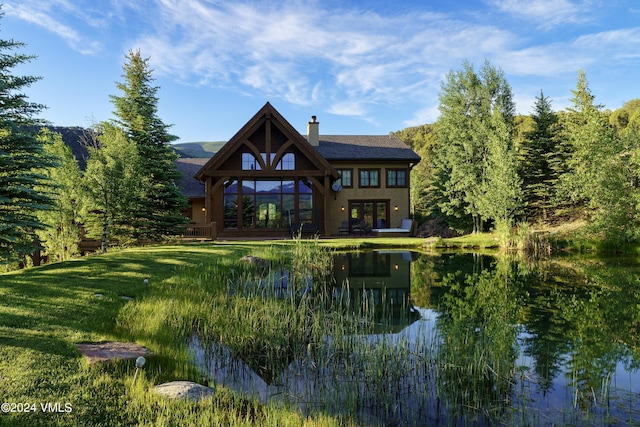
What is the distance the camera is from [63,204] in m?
11.9

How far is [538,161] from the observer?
940 inches

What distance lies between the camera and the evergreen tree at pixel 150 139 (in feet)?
56.4

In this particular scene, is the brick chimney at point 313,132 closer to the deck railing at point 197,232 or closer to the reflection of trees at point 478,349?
the deck railing at point 197,232

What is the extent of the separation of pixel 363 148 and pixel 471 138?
6.98m

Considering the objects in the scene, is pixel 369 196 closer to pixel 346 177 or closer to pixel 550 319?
pixel 346 177

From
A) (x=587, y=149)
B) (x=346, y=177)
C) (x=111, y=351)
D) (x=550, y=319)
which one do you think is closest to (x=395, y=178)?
(x=346, y=177)

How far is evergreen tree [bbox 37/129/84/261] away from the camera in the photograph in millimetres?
11734

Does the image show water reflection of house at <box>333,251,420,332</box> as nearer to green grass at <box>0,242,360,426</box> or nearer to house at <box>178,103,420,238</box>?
green grass at <box>0,242,360,426</box>

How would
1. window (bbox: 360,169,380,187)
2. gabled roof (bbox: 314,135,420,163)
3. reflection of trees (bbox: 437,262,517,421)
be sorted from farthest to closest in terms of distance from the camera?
window (bbox: 360,169,380,187), gabled roof (bbox: 314,135,420,163), reflection of trees (bbox: 437,262,517,421)

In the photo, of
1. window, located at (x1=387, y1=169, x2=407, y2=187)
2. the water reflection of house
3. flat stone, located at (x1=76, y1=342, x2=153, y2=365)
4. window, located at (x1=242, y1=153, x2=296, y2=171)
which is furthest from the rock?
window, located at (x1=387, y1=169, x2=407, y2=187)

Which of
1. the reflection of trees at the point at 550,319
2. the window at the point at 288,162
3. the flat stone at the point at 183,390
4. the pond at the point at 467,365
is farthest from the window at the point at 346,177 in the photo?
the flat stone at the point at 183,390

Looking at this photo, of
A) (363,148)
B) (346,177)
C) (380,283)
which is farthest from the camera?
(363,148)

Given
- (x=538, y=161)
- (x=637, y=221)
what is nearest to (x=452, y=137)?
(x=538, y=161)

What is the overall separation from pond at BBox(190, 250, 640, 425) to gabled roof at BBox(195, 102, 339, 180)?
14.1 metres
